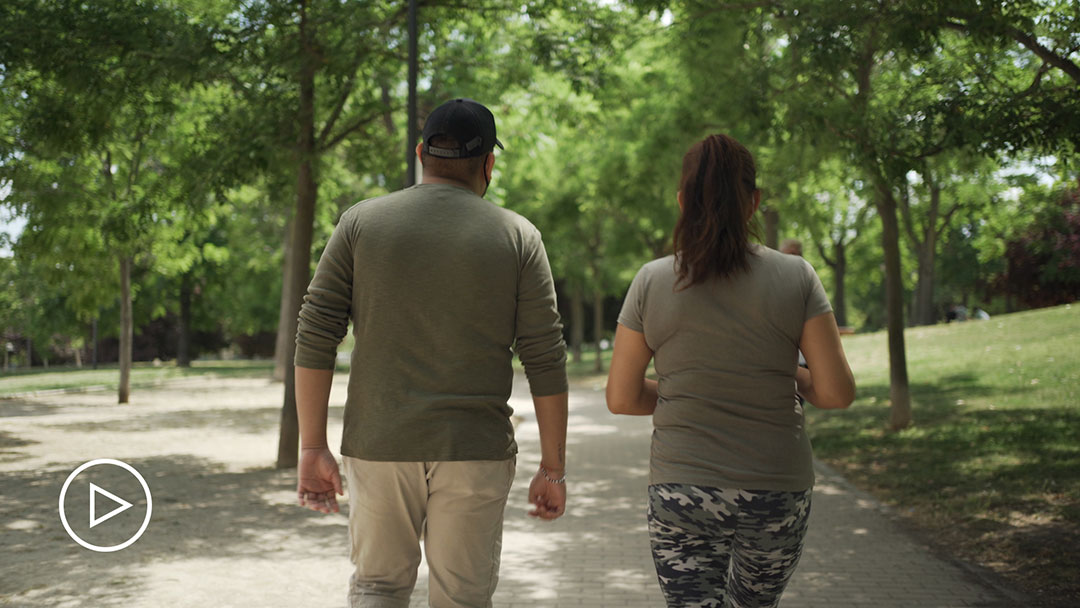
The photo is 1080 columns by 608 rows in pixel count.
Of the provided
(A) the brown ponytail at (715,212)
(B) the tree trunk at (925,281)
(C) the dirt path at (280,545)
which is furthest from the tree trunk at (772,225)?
(B) the tree trunk at (925,281)

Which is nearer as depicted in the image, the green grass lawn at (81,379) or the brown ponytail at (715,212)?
the brown ponytail at (715,212)

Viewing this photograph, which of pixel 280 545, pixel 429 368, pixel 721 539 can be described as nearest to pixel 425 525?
pixel 429 368

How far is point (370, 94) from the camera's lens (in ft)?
40.7

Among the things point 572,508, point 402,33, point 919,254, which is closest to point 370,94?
point 402,33

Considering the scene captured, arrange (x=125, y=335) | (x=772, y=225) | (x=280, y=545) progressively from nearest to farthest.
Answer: (x=280, y=545) < (x=772, y=225) < (x=125, y=335)

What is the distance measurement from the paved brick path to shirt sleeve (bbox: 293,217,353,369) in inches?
131

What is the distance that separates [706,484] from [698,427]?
16 centimetres

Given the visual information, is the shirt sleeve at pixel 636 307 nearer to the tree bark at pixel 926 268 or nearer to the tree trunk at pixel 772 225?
the tree trunk at pixel 772 225

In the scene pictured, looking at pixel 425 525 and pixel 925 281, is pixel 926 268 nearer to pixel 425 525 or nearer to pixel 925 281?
pixel 925 281

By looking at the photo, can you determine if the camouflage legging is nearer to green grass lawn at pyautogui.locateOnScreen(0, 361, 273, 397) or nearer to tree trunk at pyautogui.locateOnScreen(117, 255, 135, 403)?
tree trunk at pyautogui.locateOnScreen(117, 255, 135, 403)

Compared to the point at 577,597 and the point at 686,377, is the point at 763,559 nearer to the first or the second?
the point at 686,377

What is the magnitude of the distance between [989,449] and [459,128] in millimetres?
10339

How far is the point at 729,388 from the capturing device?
281cm

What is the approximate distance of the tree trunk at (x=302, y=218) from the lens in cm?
1077
